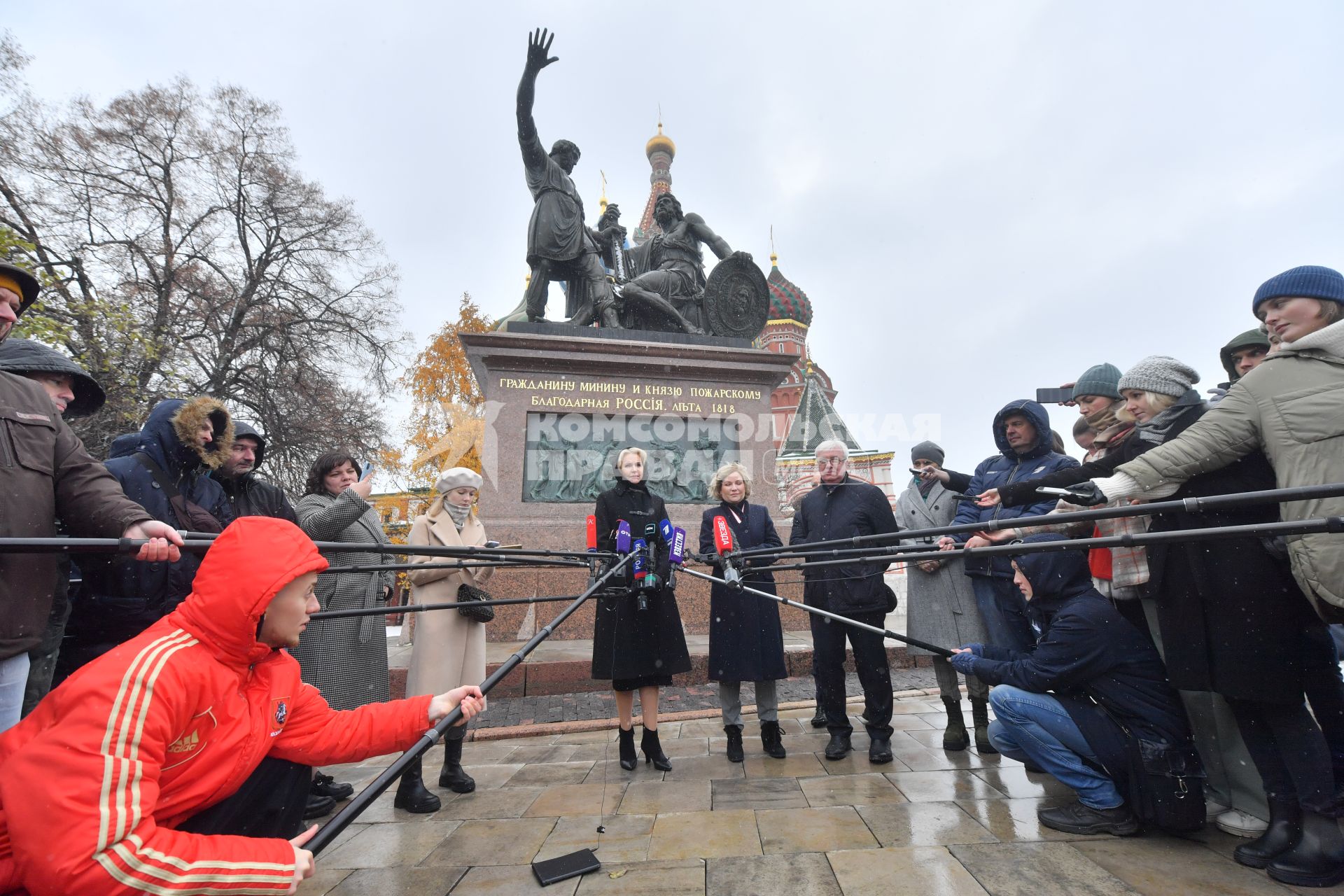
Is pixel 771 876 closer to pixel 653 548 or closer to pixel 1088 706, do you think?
pixel 1088 706

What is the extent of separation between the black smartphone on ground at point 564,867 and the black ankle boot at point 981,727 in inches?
104

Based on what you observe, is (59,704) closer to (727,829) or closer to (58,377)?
(58,377)

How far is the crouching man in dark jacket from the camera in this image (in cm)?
280

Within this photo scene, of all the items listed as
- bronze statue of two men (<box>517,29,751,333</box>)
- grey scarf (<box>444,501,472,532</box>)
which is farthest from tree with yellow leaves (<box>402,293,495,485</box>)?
grey scarf (<box>444,501,472,532</box>)

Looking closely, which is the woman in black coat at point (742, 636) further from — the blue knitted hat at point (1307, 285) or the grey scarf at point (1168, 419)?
the blue knitted hat at point (1307, 285)

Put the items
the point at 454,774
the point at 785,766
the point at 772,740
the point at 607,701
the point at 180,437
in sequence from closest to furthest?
the point at 180,437, the point at 454,774, the point at 785,766, the point at 772,740, the point at 607,701

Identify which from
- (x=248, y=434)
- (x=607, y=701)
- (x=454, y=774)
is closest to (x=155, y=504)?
(x=248, y=434)

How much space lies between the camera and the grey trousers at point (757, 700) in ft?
14.1

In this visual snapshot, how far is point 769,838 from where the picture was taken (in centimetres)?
290

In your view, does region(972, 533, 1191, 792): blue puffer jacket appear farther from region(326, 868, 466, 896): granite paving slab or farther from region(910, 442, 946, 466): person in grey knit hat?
region(326, 868, 466, 896): granite paving slab

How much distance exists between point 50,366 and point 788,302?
41959 mm

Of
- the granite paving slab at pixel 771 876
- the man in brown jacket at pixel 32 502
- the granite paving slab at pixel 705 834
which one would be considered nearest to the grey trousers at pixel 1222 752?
the granite paving slab at pixel 771 876

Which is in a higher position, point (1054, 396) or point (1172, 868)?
point (1054, 396)

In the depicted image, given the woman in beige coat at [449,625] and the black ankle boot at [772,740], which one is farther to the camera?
the black ankle boot at [772,740]
